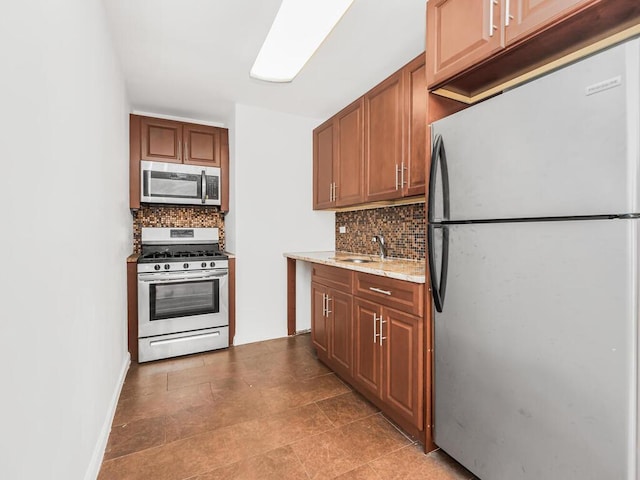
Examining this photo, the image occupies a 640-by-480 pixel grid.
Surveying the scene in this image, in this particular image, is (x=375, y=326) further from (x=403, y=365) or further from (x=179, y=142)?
(x=179, y=142)

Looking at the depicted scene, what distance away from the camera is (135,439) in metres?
1.82

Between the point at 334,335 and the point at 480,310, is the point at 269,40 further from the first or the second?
the point at 334,335

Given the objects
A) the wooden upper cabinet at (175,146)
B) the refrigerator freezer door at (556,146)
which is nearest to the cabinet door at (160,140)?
the wooden upper cabinet at (175,146)

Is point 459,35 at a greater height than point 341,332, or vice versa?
point 459,35

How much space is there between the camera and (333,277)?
8.44 feet

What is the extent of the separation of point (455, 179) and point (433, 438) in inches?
55.2

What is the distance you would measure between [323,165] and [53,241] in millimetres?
2707

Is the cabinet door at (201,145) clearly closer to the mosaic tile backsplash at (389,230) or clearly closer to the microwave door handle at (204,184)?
the microwave door handle at (204,184)

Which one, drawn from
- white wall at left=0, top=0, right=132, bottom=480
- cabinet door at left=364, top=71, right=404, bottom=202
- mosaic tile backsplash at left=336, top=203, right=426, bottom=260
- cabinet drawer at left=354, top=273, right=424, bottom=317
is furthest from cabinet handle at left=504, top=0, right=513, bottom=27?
white wall at left=0, top=0, right=132, bottom=480

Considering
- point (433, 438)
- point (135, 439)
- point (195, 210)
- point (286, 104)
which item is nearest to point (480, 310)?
point (433, 438)

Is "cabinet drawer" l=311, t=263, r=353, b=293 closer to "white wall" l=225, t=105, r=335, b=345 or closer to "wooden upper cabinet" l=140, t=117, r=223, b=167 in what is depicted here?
"white wall" l=225, t=105, r=335, b=345

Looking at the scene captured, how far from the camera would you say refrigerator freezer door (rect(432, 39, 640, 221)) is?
37.2 inches

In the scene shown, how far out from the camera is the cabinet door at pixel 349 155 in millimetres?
2783

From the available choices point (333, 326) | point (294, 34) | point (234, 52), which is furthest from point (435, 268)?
point (234, 52)
